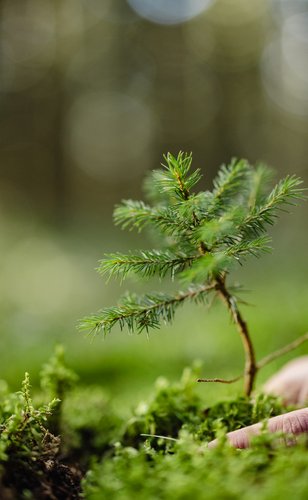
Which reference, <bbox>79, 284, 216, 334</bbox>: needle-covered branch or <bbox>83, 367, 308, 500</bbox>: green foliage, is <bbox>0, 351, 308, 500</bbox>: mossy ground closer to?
<bbox>83, 367, 308, 500</bbox>: green foliage

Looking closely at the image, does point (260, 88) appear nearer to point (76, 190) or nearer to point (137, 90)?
point (137, 90)

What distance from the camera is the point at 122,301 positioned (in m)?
1.76

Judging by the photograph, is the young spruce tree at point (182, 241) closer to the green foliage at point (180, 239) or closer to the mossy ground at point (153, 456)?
the green foliage at point (180, 239)

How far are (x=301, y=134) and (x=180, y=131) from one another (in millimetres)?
6356

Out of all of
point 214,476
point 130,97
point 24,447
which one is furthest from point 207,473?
point 130,97

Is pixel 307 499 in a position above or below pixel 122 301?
below

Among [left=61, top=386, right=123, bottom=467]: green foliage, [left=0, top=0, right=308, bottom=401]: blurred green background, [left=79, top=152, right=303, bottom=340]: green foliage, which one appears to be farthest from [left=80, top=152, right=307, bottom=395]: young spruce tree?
[left=0, top=0, right=308, bottom=401]: blurred green background

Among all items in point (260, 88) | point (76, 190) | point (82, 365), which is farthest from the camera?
point (76, 190)

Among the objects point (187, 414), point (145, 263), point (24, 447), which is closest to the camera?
point (24, 447)

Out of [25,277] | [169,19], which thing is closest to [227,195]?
[25,277]

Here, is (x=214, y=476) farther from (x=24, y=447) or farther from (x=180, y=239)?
(x=180, y=239)

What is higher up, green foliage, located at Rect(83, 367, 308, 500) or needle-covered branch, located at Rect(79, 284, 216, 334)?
needle-covered branch, located at Rect(79, 284, 216, 334)

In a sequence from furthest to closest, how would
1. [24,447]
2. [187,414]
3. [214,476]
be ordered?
[187,414] < [24,447] < [214,476]

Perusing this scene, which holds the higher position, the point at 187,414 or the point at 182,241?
the point at 182,241
